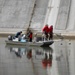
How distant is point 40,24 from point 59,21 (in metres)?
2.62

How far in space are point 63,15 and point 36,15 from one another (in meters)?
3.99

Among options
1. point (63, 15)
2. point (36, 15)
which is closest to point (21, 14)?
point (36, 15)

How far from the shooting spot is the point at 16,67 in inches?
610

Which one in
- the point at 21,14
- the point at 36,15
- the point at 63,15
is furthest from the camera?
the point at 21,14

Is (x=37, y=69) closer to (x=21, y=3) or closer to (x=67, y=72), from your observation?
(x=67, y=72)

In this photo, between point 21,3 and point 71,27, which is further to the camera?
point 21,3

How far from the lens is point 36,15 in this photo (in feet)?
156

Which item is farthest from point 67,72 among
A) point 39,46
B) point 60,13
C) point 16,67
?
point 60,13

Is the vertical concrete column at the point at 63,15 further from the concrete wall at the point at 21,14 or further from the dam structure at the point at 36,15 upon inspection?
the concrete wall at the point at 21,14

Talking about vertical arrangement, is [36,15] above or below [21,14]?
below

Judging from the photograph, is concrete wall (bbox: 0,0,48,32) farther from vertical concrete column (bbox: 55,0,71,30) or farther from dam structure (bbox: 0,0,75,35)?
vertical concrete column (bbox: 55,0,71,30)

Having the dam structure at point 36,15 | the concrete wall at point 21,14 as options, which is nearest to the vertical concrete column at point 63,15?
the dam structure at point 36,15

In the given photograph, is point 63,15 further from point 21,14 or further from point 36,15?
point 21,14

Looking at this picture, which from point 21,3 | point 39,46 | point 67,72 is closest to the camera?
point 67,72
